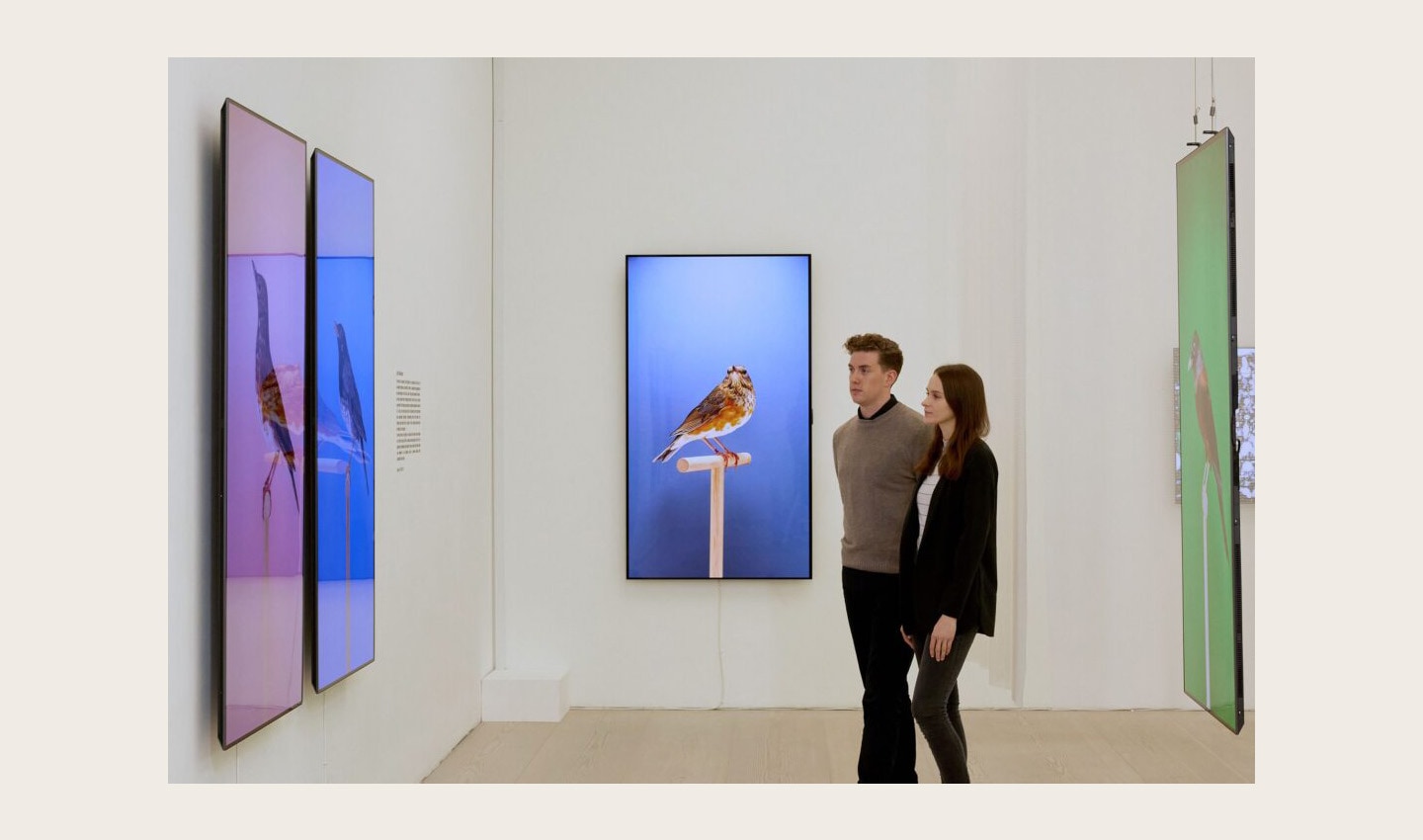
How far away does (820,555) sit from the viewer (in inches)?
202

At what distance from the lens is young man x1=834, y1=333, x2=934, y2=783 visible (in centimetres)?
347

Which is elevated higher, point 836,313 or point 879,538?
point 836,313

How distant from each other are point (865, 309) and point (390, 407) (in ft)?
7.48

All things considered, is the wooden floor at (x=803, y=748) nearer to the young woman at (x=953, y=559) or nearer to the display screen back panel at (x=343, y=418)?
the young woman at (x=953, y=559)

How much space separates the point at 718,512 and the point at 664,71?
6.80ft

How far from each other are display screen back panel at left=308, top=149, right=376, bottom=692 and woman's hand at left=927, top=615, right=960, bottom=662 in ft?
5.58

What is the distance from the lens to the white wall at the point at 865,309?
199 inches

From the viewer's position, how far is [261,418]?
2.68 meters

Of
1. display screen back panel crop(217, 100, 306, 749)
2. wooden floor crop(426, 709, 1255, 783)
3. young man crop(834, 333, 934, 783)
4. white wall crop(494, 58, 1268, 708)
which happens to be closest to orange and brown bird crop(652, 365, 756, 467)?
white wall crop(494, 58, 1268, 708)

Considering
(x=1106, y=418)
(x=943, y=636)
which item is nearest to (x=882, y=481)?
(x=943, y=636)

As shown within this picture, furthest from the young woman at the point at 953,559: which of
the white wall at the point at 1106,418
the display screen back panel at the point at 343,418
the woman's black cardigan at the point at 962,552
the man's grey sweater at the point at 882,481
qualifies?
the white wall at the point at 1106,418

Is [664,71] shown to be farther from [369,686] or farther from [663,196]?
[369,686]

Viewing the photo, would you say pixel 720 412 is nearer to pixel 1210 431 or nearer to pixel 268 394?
pixel 1210 431

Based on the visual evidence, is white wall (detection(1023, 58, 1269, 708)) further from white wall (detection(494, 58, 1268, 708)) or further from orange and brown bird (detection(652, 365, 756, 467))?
orange and brown bird (detection(652, 365, 756, 467))
